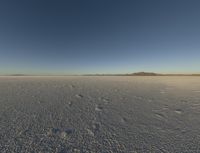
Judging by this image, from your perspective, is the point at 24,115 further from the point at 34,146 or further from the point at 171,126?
the point at 171,126

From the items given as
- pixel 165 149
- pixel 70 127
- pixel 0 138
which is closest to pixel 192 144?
pixel 165 149

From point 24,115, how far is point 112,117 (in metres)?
2.79

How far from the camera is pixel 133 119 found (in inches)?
136

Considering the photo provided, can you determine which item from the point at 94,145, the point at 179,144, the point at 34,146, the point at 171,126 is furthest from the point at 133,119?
the point at 34,146

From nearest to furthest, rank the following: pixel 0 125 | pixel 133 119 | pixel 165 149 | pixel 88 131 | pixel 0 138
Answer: pixel 165 149 → pixel 0 138 → pixel 88 131 → pixel 0 125 → pixel 133 119

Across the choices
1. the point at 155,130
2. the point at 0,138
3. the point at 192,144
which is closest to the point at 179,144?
the point at 192,144

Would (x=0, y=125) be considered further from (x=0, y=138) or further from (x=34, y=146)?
(x=34, y=146)

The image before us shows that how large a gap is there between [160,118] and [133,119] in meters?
0.81

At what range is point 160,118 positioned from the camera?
3477 millimetres

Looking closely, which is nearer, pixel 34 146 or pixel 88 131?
pixel 34 146

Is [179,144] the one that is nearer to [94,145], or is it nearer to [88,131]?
[94,145]

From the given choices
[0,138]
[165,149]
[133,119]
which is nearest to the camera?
[165,149]

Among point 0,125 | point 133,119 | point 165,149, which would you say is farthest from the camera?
point 133,119

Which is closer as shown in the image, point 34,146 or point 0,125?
point 34,146
